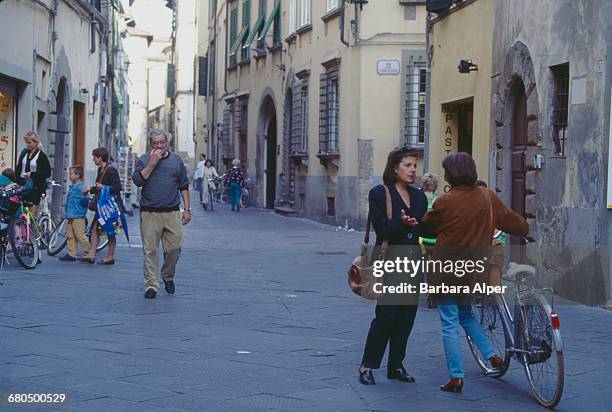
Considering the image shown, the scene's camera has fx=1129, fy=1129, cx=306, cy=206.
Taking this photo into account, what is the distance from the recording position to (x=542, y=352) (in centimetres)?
673

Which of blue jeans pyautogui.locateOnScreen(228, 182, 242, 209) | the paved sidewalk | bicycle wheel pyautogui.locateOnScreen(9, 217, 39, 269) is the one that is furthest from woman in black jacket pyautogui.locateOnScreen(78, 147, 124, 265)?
blue jeans pyautogui.locateOnScreen(228, 182, 242, 209)

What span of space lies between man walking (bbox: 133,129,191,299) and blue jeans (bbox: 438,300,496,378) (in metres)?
4.76

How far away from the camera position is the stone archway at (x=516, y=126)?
13328 millimetres

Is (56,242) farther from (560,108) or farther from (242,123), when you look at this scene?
(242,123)

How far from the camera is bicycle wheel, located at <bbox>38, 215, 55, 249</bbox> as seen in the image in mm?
15664

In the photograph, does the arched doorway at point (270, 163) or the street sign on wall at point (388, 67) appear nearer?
the street sign on wall at point (388, 67)

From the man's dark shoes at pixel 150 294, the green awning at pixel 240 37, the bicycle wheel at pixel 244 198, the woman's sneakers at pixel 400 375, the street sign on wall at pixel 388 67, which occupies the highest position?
the green awning at pixel 240 37

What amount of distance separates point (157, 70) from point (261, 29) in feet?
216

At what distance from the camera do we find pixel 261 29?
1346 inches

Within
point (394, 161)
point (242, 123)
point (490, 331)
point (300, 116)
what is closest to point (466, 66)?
point (490, 331)

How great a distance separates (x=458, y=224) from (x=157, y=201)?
5.05 metres

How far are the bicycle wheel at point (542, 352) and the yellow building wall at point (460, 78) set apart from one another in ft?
29.5

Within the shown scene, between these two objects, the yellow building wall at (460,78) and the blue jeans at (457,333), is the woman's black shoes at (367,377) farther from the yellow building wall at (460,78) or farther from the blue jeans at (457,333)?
the yellow building wall at (460,78)

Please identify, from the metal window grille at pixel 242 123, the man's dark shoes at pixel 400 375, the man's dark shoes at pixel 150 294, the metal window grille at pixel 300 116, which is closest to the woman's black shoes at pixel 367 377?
the man's dark shoes at pixel 400 375
